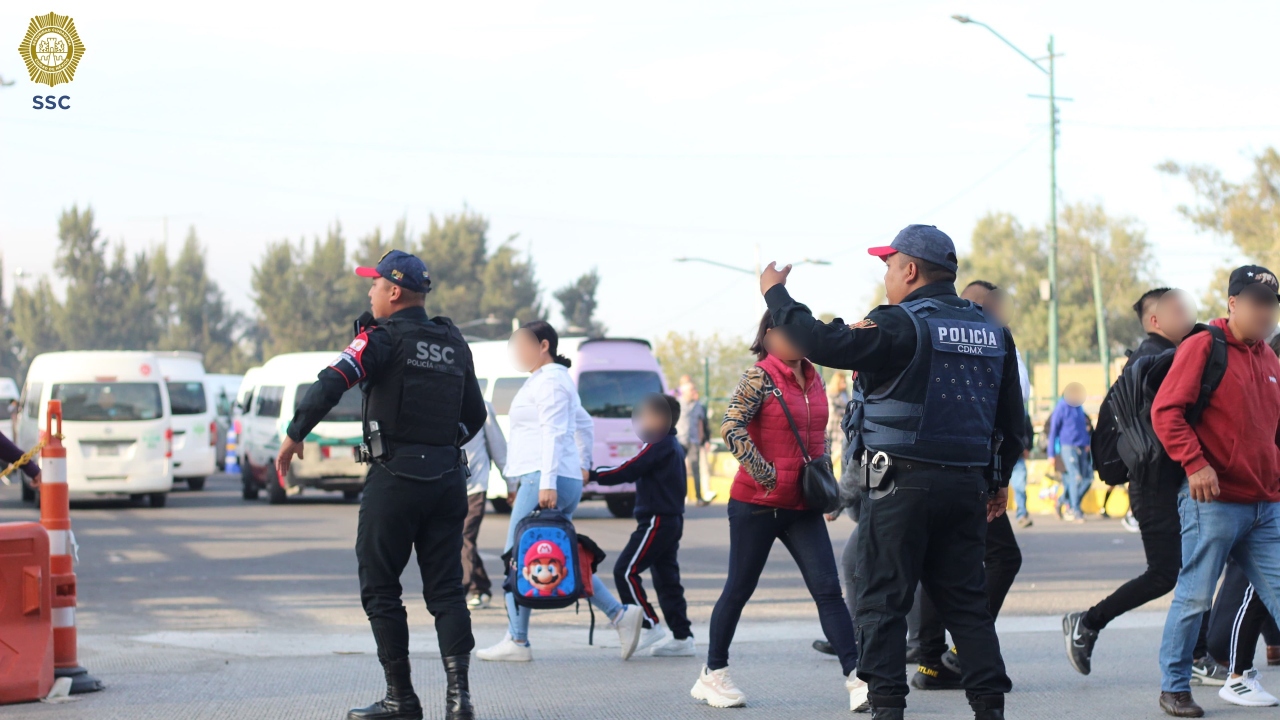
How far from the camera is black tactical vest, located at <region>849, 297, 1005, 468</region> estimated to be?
473cm

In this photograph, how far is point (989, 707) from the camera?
4828mm

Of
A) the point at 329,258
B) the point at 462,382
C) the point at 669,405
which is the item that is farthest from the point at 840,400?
the point at 329,258

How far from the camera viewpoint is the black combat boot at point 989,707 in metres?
4.82

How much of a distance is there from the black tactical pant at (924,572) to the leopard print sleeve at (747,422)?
1195mm

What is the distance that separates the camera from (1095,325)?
70.7 m

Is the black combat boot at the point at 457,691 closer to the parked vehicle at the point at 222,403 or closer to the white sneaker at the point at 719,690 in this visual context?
the white sneaker at the point at 719,690

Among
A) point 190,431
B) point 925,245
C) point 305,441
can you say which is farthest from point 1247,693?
point 190,431

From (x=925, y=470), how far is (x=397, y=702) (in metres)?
2.43

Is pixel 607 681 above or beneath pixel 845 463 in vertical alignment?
beneath

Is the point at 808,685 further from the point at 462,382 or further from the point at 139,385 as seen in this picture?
the point at 139,385

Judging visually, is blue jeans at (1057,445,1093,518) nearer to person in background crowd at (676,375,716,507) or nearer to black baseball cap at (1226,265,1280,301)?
person in background crowd at (676,375,716,507)

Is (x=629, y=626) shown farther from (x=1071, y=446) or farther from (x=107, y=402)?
(x=107, y=402)

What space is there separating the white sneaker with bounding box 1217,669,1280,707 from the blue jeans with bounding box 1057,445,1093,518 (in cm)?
1229

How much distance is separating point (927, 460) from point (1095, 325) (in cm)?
6967
